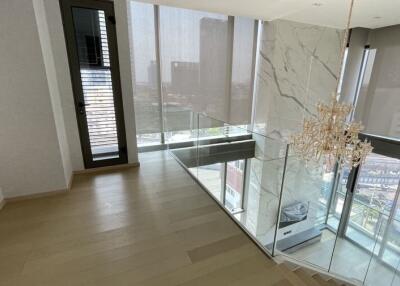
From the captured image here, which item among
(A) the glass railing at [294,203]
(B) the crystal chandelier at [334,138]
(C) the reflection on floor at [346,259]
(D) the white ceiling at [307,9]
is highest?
(D) the white ceiling at [307,9]

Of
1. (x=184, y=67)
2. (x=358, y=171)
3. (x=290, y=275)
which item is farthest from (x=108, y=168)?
(x=358, y=171)

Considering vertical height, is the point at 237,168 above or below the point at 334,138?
below

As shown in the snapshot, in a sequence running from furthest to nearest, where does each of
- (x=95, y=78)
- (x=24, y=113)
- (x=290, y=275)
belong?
(x=95, y=78) < (x=24, y=113) < (x=290, y=275)

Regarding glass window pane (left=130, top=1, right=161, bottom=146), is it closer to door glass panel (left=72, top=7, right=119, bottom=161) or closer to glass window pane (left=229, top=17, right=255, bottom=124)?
door glass panel (left=72, top=7, right=119, bottom=161)

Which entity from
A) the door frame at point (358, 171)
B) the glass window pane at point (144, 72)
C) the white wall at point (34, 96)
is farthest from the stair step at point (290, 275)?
the door frame at point (358, 171)

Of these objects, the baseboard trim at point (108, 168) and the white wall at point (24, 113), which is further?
the baseboard trim at point (108, 168)

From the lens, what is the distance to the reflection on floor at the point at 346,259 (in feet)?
13.6

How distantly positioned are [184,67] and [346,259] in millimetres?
5564

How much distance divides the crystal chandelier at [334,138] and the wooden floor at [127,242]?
54.6 inches

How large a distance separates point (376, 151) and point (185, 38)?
455 cm

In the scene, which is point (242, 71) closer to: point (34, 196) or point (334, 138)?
point (334, 138)

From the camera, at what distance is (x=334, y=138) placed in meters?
2.46

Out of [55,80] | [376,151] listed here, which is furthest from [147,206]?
[376,151]

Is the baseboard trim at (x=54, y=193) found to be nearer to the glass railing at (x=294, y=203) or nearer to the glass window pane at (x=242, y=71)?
the glass railing at (x=294, y=203)
